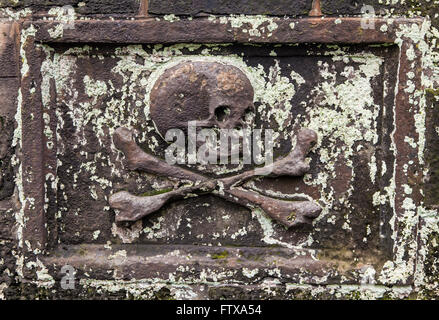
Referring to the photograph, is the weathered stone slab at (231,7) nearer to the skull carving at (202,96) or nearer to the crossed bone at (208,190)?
the skull carving at (202,96)

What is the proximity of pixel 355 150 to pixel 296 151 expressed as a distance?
145 mm

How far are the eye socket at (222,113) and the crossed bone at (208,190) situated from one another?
0.14 metres

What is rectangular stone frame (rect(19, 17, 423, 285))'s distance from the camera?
1.05 metres

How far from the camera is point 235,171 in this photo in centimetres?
113

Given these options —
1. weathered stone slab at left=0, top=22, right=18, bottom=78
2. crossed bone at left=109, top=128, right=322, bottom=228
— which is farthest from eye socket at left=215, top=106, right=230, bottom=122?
weathered stone slab at left=0, top=22, right=18, bottom=78

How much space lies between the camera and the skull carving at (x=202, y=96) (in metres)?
1.07

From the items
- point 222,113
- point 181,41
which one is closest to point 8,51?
point 181,41

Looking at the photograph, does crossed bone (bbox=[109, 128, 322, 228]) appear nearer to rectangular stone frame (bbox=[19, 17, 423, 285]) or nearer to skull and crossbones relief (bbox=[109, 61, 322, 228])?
skull and crossbones relief (bbox=[109, 61, 322, 228])

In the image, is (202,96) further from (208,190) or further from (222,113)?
(208,190)

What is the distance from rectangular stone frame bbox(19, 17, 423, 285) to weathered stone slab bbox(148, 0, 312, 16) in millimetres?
24

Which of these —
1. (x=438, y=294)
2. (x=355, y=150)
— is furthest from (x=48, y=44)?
(x=438, y=294)

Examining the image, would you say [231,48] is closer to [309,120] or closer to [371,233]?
[309,120]

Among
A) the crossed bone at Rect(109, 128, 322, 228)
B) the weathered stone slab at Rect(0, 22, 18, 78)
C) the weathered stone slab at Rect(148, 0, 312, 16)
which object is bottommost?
the crossed bone at Rect(109, 128, 322, 228)

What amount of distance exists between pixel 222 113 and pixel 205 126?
5cm
